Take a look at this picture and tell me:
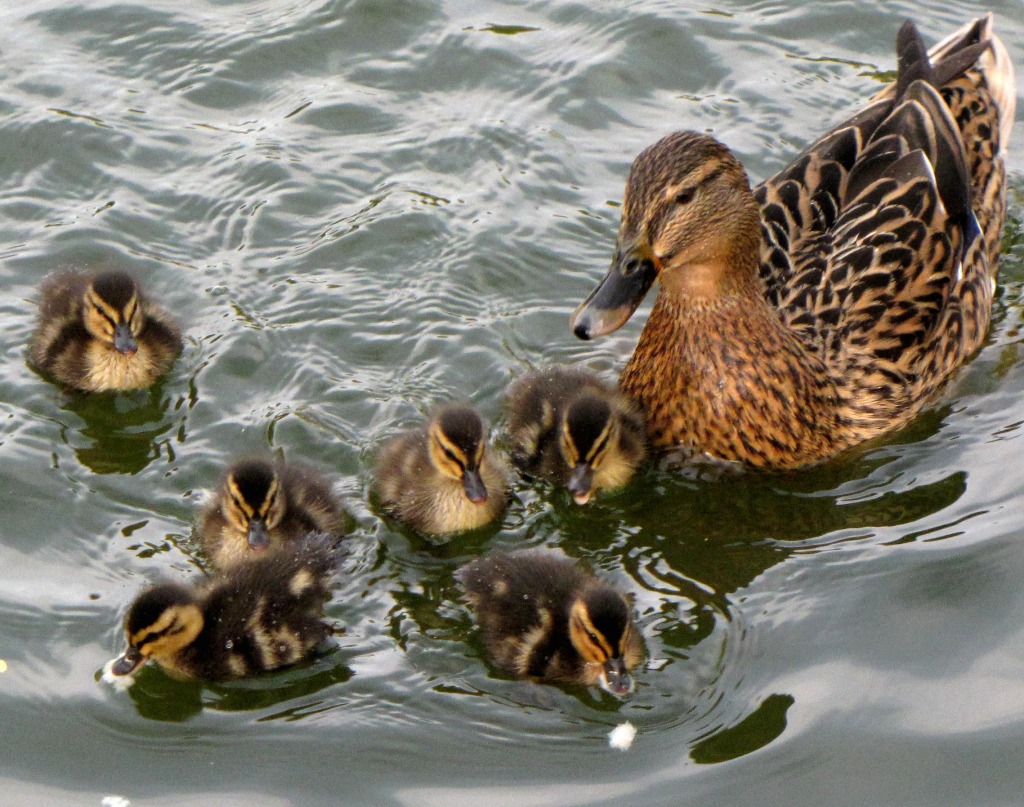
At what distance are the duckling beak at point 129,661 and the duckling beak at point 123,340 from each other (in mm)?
1236

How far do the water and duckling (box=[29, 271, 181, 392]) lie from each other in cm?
7

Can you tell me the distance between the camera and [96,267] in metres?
5.09

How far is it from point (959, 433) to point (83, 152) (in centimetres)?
313

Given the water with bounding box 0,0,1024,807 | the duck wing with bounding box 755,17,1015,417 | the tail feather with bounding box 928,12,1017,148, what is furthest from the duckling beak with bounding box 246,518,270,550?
the tail feather with bounding box 928,12,1017,148

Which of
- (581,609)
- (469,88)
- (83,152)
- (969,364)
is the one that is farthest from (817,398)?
(83,152)

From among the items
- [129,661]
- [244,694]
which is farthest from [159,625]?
[244,694]

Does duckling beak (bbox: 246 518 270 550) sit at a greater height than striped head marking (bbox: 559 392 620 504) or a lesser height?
lesser

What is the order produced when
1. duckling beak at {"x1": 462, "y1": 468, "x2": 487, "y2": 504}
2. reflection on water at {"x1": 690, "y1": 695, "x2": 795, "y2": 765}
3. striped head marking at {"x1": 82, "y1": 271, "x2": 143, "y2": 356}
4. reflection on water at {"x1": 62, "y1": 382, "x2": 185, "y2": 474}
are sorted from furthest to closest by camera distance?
1. striped head marking at {"x1": 82, "y1": 271, "x2": 143, "y2": 356}
2. reflection on water at {"x1": 62, "y1": 382, "x2": 185, "y2": 474}
3. duckling beak at {"x1": 462, "y1": 468, "x2": 487, "y2": 504}
4. reflection on water at {"x1": 690, "y1": 695, "x2": 795, "y2": 765}

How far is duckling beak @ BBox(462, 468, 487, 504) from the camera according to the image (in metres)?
3.97

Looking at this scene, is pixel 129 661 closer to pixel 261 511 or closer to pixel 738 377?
pixel 261 511

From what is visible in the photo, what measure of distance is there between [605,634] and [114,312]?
1.90 meters

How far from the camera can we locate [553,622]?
3568mm

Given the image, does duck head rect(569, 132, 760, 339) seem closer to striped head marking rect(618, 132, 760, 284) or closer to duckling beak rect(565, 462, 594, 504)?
striped head marking rect(618, 132, 760, 284)

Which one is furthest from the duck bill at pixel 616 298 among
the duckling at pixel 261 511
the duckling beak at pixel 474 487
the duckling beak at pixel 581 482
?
the duckling at pixel 261 511
